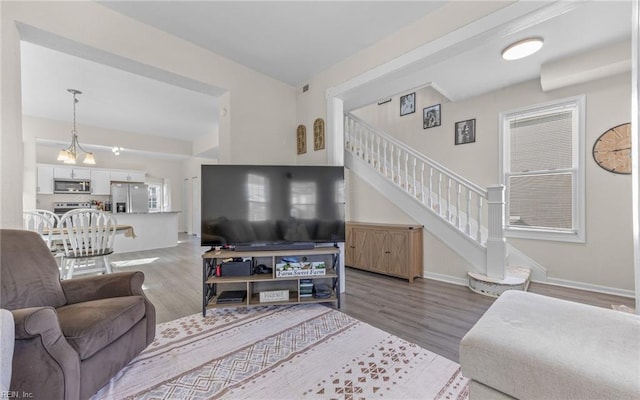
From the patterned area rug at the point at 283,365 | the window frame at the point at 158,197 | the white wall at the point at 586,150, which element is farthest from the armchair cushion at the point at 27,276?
the window frame at the point at 158,197

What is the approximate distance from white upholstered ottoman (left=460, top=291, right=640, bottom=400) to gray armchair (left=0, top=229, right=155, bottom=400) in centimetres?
175

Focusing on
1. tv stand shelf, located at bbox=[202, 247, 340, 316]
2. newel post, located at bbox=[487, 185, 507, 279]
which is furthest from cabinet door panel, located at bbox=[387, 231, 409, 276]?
tv stand shelf, located at bbox=[202, 247, 340, 316]

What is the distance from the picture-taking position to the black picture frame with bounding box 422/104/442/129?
4129mm

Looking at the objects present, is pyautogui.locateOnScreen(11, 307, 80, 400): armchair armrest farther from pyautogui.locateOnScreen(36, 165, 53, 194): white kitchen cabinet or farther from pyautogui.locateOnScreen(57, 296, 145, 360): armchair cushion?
pyautogui.locateOnScreen(36, 165, 53, 194): white kitchen cabinet

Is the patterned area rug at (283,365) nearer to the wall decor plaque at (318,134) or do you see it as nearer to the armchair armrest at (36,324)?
the armchair armrest at (36,324)

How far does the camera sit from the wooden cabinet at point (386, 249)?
3232 mm

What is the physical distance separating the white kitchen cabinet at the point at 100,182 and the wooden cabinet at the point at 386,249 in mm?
6669

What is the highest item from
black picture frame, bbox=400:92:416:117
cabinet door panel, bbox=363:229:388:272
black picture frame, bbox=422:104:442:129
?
black picture frame, bbox=400:92:416:117

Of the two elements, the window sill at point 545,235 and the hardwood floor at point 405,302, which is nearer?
the hardwood floor at point 405,302

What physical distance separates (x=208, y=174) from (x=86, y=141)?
4.78m

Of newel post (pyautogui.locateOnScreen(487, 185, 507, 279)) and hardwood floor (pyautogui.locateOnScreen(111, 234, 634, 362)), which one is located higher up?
newel post (pyautogui.locateOnScreen(487, 185, 507, 279))

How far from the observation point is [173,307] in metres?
2.52

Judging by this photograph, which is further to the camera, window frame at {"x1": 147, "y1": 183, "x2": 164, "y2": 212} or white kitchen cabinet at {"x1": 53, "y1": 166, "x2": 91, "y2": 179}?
window frame at {"x1": 147, "y1": 183, "x2": 164, "y2": 212}

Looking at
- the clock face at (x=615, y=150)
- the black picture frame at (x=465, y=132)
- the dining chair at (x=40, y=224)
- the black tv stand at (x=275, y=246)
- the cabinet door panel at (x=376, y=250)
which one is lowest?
the cabinet door panel at (x=376, y=250)
